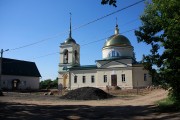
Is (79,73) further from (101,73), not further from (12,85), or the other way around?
(12,85)

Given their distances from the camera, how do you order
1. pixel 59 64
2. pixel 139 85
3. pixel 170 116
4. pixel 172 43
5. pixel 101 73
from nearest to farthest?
pixel 170 116 < pixel 172 43 < pixel 139 85 < pixel 101 73 < pixel 59 64

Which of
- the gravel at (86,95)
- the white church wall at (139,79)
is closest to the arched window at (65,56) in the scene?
the white church wall at (139,79)

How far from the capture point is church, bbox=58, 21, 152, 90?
170ft

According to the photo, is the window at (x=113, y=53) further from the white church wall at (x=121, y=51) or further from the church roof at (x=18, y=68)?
the church roof at (x=18, y=68)

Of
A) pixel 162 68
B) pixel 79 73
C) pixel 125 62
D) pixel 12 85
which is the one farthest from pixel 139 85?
pixel 162 68

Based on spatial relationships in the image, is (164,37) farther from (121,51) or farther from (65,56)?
(65,56)

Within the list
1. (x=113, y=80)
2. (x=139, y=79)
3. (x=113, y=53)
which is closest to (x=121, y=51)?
(x=113, y=53)

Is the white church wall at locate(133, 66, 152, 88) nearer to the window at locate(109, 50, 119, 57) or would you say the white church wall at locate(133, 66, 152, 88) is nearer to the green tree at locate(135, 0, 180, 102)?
the window at locate(109, 50, 119, 57)

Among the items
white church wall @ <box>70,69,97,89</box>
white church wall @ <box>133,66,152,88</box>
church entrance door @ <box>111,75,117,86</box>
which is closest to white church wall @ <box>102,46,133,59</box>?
white church wall @ <box>70,69,97,89</box>

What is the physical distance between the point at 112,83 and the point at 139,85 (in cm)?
547

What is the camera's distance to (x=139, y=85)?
51812 mm

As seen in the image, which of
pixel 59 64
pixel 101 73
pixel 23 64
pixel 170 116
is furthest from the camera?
pixel 23 64

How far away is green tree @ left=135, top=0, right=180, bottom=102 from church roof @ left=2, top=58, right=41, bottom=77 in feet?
166

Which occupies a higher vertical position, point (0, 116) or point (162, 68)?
point (162, 68)
